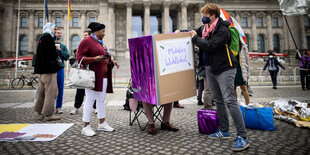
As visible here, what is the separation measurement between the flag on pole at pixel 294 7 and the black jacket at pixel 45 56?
18.2 feet

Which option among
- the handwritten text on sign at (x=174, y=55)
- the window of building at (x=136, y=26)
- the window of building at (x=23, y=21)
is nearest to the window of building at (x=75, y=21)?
the window of building at (x=23, y=21)

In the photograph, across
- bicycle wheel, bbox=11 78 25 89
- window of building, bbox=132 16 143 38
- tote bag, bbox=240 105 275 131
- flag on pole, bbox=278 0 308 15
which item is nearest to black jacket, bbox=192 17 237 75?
tote bag, bbox=240 105 275 131

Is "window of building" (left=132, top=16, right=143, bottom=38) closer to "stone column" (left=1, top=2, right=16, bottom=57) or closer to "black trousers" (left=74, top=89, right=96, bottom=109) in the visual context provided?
"stone column" (left=1, top=2, right=16, bottom=57)

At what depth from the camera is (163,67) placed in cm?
243

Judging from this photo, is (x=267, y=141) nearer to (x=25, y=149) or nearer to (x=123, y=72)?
(x=25, y=149)

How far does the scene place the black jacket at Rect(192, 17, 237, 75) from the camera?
228cm

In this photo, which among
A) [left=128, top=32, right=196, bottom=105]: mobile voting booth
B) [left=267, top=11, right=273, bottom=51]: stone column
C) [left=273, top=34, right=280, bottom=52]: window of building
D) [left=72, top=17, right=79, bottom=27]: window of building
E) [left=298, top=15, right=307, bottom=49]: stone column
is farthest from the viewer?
[left=273, top=34, right=280, bottom=52]: window of building

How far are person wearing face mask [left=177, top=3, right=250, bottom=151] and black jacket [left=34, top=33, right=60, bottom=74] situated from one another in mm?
3353

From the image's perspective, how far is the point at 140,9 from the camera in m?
32.9

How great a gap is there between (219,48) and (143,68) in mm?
1215

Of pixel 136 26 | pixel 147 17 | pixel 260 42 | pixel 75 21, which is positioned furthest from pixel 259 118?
pixel 260 42

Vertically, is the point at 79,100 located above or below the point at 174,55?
below

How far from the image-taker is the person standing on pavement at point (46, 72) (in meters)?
3.76

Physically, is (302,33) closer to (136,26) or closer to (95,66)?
(136,26)
